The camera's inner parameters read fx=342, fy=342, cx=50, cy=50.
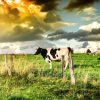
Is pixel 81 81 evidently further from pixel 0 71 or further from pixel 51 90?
pixel 0 71

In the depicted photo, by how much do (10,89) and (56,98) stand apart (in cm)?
329

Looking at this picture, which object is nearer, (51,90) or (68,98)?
(68,98)

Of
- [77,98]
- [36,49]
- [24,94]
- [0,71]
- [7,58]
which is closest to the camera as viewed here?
[77,98]

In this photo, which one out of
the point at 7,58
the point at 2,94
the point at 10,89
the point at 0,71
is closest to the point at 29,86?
the point at 10,89

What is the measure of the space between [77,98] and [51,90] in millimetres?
2119

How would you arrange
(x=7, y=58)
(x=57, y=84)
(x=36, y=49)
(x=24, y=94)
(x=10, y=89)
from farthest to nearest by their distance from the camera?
(x=36, y=49)
(x=7, y=58)
(x=57, y=84)
(x=10, y=89)
(x=24, y=94)

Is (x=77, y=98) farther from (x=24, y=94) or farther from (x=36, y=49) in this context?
(x=36, y=49)

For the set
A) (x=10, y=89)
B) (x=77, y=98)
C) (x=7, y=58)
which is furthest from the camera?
(x=7, y=58)

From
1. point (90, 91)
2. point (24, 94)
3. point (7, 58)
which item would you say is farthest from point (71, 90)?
point (7, 58)

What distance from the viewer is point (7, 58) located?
81.0ft

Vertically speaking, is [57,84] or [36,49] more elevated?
[36,49]

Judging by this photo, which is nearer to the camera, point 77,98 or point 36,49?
point 77,98

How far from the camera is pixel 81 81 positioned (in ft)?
60.3

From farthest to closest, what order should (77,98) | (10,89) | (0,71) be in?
(0,71) < (10,89) < (77,98)
